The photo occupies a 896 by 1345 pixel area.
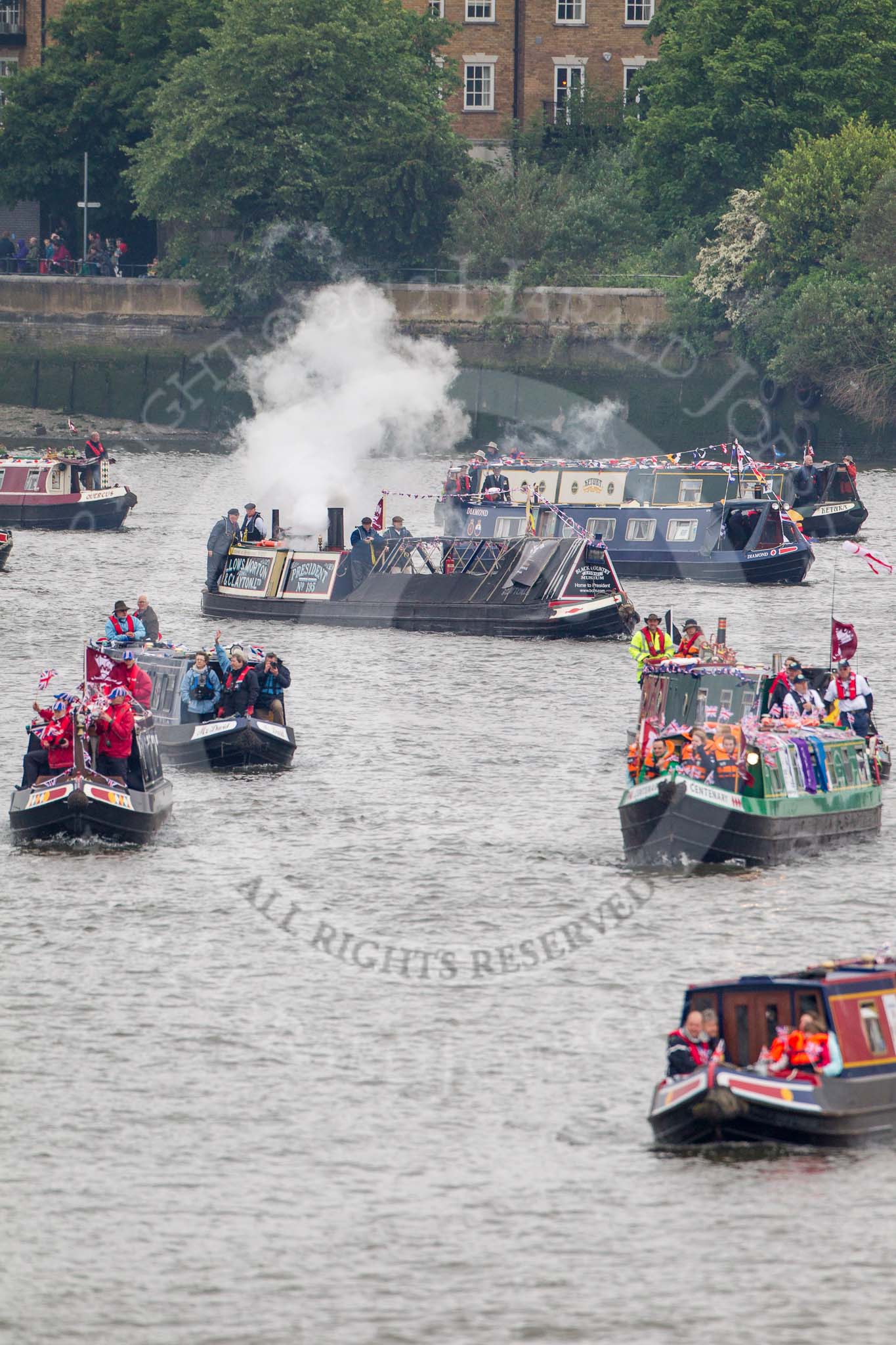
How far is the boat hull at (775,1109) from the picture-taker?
1079 inches

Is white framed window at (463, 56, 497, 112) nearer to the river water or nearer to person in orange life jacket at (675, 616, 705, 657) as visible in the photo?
the river water

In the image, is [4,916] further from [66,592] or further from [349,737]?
[66,592]

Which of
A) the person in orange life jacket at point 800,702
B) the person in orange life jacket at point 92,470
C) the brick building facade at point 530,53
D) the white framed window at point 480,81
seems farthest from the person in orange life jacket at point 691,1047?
the white framed window at point 480,81

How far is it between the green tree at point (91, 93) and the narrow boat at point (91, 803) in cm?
9206

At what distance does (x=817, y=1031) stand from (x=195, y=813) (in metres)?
19.2

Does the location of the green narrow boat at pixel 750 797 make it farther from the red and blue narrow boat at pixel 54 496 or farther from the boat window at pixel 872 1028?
the red and blue narrow boat at pixel 54 496

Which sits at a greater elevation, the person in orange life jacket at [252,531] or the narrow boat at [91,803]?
the person in orange life jacket at [252,531]

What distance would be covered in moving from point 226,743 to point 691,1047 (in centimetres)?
2109

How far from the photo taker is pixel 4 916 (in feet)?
124

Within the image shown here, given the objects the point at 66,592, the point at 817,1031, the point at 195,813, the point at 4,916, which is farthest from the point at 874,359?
the point at 817,1031

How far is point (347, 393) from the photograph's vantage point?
363ft

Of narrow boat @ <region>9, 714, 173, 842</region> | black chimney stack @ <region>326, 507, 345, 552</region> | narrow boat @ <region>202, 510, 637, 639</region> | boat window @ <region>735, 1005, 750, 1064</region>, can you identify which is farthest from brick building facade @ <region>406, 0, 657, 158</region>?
boat window @ <region>735, 1005, 750, 1064</region>

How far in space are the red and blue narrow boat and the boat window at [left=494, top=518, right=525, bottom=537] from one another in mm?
19365

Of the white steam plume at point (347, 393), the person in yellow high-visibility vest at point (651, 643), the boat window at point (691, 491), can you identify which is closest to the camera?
the person in yellow high-visibility vest at point (651, 643)
